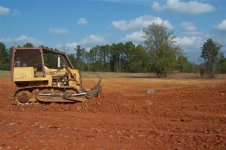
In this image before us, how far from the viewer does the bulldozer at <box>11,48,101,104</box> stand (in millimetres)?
16219

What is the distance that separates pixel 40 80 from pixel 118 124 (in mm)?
5868

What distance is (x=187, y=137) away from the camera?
9266 mm

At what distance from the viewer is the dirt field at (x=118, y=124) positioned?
8773mm

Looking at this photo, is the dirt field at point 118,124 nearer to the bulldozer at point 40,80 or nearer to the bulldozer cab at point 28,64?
the bulldozer at point 40,80

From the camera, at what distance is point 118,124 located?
11.4 meters

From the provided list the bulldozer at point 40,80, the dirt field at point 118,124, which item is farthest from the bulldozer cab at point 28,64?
the dirt field at point 118,124

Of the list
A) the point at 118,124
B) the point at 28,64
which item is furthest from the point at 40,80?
the point at 118,124

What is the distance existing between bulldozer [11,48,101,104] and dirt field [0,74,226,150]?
0.38 meters

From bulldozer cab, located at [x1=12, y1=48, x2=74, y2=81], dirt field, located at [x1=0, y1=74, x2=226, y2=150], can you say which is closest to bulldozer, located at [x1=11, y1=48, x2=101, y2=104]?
bulldozer cab, located at [x1=12, y1=48, x2=74, y2=81]

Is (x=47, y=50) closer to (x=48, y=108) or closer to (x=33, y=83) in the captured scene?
(x=33, y=83)

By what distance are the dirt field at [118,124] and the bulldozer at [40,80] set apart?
1.25ft

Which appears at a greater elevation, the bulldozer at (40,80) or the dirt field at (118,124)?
the bulldozer at (40,80)

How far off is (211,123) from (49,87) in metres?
7.18

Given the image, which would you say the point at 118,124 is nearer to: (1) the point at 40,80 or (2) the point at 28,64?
(1) the point at 40,80
